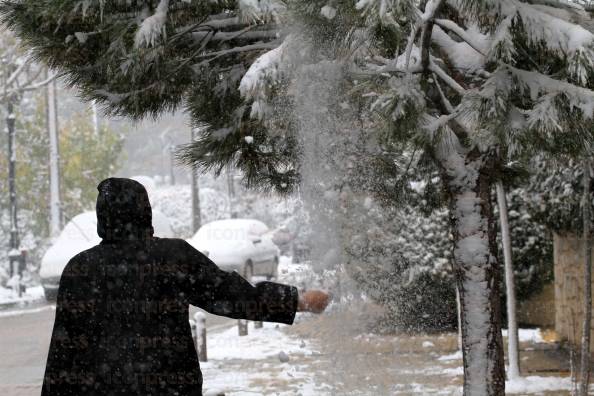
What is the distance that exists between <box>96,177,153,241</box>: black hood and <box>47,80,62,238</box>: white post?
20.7m

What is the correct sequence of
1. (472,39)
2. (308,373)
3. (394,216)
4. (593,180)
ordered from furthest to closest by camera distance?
1. (394,216)
2. (308,373)
3. (593,180)
4. (472,39)

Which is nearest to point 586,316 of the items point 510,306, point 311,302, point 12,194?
point 510,306

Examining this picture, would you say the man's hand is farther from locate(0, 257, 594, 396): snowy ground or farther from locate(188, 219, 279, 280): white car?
locate(188, 219, 279, 280): white car

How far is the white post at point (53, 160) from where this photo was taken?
76.3ft

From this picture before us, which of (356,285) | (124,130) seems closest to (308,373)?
(356,285)

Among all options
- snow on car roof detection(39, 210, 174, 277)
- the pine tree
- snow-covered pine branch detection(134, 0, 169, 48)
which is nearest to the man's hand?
the pine tree

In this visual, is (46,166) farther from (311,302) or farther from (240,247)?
(311,302)

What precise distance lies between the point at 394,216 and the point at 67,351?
8680 millimetres

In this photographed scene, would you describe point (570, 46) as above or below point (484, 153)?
above

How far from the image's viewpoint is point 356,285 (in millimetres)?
8766

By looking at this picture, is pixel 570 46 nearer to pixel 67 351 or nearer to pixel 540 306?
pixel 67 351

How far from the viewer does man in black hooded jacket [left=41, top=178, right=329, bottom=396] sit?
10.1 ft

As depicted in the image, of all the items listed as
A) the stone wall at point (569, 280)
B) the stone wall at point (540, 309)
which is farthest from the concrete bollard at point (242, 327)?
the stone wall at point (569, 280)

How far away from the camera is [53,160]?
76.6ft
